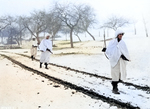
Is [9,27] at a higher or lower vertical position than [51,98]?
higher

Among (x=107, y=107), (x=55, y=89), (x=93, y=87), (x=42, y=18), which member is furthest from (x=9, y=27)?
(x=42, y=18)

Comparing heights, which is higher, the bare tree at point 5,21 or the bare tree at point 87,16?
the bare tree at point 87,16

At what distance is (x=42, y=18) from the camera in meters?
29.3

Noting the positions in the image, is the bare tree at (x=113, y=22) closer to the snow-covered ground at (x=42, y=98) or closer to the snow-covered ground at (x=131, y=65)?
the snow-covered ground at (x=131, y=65)

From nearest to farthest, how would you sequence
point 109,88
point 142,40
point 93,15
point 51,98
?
point 51,98
point 109,88
point 142,40
point 93,15

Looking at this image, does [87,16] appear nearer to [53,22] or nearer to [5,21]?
[53,22]

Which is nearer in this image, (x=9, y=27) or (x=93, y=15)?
(x=9, y=27)

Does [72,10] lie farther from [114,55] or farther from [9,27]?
[114,55]

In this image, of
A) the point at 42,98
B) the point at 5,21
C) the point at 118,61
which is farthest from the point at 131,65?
the point at 42,98

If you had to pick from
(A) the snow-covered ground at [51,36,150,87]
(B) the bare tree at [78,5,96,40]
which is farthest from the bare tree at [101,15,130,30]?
(A) the snow-covered ground at [51,36,150,87]

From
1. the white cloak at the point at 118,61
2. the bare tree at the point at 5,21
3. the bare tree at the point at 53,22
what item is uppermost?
the bare tree at the point at 53,22

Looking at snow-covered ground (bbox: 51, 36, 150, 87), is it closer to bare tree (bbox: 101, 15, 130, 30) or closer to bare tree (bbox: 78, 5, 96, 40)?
bare tree (bbox: 78, 5, 96, 40)

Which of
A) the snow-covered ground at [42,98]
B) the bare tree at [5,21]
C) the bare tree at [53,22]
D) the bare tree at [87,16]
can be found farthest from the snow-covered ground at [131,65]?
the bare tree at [53,22]

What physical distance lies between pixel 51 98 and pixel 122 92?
5.44 feet
